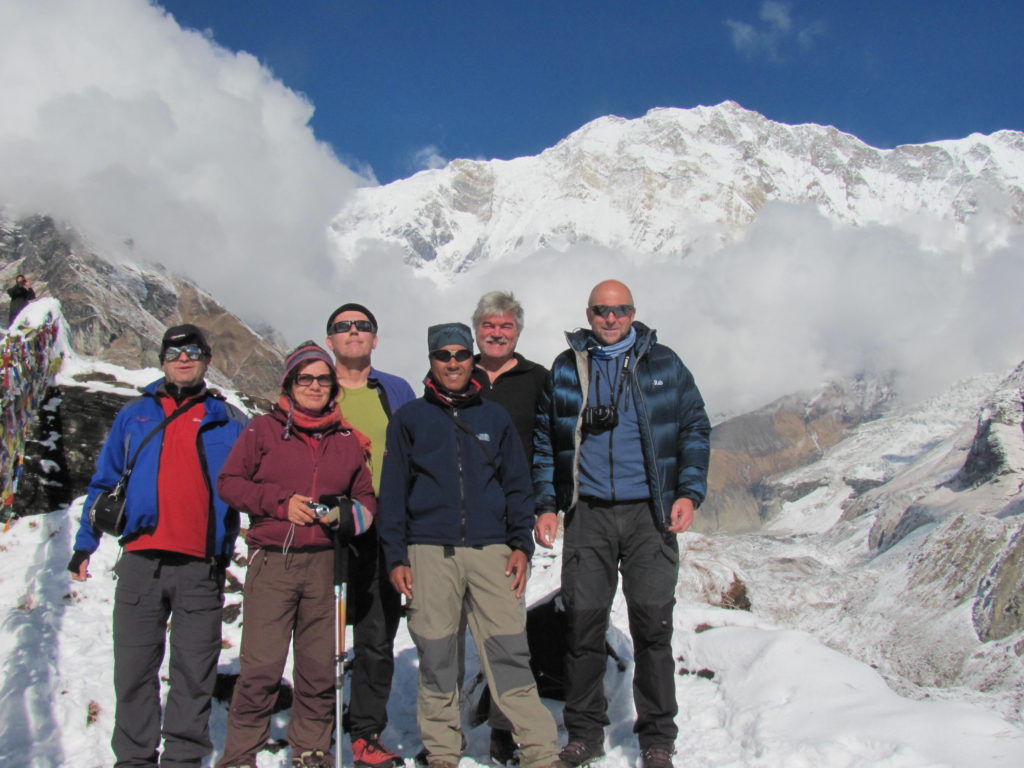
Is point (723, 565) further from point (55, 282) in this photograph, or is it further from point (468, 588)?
point (55, 282)

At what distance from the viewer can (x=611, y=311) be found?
600cm

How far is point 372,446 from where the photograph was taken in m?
6.06

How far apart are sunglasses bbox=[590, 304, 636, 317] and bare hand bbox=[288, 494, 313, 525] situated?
8.66 feet

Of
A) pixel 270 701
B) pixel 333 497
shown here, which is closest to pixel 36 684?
pixel 270 701

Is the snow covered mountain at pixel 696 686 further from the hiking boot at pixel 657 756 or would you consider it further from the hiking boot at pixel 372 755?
the hiking boot at pixel 372 755

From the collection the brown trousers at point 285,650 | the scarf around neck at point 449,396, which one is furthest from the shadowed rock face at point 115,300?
the scarf around neck at point 449,396

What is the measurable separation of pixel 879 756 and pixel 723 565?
7.19 meters

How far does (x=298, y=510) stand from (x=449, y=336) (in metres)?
1.64

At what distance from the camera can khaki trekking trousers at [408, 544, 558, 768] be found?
524cm

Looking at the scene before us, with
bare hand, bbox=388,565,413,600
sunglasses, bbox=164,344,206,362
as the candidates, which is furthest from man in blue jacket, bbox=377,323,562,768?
sunglasses, bbox=164,344,206,362

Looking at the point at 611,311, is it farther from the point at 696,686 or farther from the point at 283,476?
the point at 696,686

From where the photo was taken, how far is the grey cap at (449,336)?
5.65m

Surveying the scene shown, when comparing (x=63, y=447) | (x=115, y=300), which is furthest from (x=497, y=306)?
(x=115, y=300)

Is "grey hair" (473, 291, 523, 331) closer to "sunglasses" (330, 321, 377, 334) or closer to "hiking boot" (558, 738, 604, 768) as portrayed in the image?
"sunglasses" (330, 321, 377, 334)
